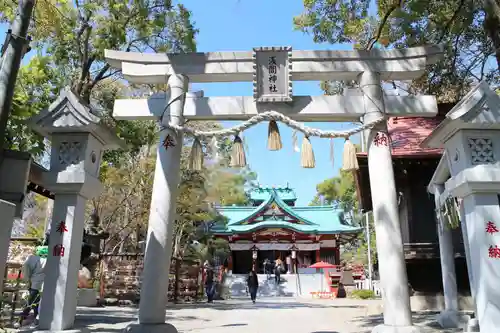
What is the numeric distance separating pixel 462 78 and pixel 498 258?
6.80 metres

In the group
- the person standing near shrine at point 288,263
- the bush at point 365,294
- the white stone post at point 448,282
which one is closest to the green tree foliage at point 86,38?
the white stone post at point 448,282

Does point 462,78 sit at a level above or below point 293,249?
above

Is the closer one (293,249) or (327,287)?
(327,287)

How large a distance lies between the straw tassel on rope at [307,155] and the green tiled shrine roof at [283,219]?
75.0 feet

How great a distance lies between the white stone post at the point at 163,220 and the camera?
A: 6.63 metres

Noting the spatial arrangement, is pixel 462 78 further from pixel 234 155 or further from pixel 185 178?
pixel 185 178

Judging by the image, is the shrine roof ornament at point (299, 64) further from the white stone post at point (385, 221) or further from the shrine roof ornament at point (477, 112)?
the shrine roof ornament at point (477, 112)

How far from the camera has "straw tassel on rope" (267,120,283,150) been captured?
24.0 feet

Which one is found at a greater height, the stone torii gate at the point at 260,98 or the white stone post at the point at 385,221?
the stone torii gate at the point at 260,98

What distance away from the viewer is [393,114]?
24.0ft

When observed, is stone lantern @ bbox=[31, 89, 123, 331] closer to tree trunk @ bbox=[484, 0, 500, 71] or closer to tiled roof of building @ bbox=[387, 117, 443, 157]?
tree trunk @ bbox=[484, 0, 500, 71]

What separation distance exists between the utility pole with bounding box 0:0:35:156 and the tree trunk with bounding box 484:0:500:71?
7.67 metres

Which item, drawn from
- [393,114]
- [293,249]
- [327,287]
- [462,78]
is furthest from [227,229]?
[393,114]

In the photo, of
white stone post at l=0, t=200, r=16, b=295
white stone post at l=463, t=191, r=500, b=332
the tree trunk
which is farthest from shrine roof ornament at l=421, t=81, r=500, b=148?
white stone post at l=0, t=200, r=16, b=295
